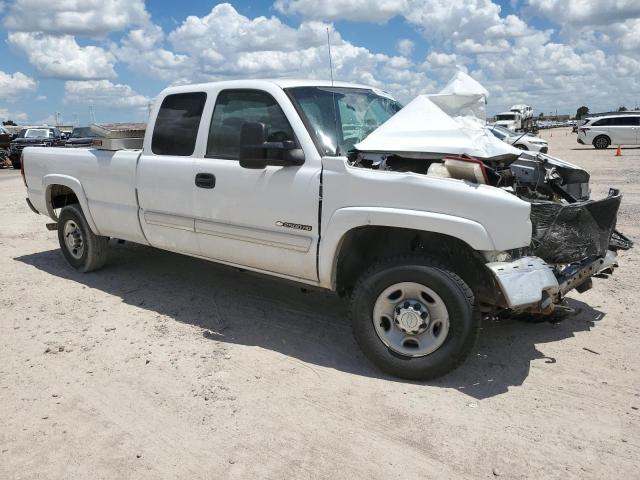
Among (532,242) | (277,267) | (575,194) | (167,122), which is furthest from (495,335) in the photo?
(167,122)

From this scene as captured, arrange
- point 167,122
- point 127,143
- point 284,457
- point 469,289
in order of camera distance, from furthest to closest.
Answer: point 127,143 → point 167,122 → point 469,289 → point 284,457

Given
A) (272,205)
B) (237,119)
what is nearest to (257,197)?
(272,205)

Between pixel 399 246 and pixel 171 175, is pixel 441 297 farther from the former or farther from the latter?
pixel 171 175

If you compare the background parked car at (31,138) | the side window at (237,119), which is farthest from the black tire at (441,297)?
the background parked car at (31,138)

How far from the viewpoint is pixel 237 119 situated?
4711 millimetres

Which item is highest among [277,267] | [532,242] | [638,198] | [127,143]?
[127,143]

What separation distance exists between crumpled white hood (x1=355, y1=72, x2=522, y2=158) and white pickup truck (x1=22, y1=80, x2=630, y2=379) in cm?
2

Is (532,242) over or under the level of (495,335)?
over

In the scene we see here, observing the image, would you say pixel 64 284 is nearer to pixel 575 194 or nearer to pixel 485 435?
pixel 485 435

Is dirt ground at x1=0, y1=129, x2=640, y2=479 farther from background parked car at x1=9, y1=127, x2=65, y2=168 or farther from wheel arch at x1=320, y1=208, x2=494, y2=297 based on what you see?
background parked car at x1=9, y1=127, x2=65, y2=168

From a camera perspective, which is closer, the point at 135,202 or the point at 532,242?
the point at 532,242

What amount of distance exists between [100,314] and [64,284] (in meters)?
1.26

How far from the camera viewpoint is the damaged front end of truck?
358cm

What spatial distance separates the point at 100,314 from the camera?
5262 millimetres
